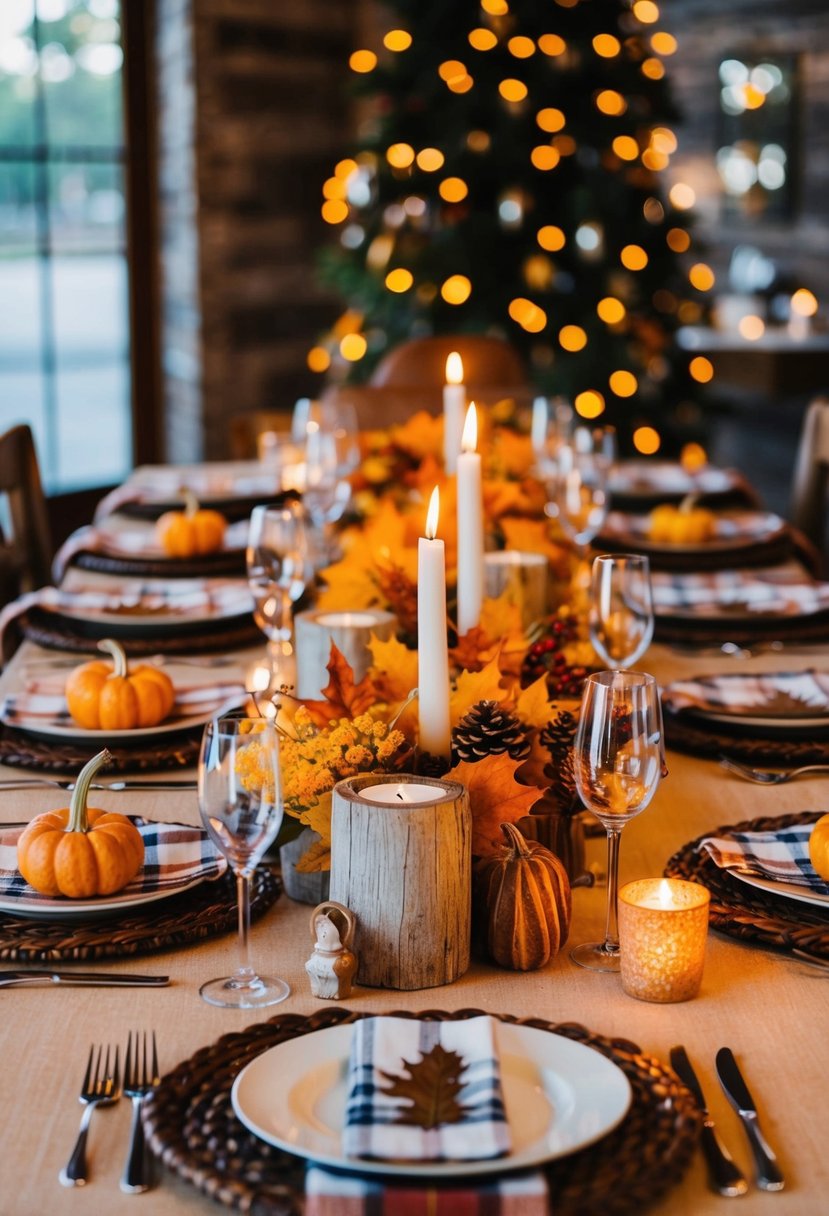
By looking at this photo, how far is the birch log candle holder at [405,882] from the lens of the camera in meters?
0.97

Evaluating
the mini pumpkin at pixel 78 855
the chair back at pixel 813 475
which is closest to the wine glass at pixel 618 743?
the mini pumpkin at pixel 78 855

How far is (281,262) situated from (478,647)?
392cm

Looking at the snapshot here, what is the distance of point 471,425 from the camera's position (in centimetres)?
134

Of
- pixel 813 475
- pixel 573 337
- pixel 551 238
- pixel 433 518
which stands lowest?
pixel 813 475

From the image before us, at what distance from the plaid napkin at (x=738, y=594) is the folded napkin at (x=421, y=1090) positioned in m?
1.19

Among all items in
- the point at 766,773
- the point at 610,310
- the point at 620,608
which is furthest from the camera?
the point at 610,310

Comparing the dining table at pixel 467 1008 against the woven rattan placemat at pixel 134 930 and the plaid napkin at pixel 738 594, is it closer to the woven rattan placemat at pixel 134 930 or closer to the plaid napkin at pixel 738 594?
the woven rattan placemat at pixel 134 930

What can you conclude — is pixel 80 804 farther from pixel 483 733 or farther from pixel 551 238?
pixel 551 238

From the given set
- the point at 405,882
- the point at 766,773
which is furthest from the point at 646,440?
the point at 405,882

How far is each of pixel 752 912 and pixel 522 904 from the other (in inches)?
7.6

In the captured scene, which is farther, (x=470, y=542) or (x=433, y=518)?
(x=470, y=542)

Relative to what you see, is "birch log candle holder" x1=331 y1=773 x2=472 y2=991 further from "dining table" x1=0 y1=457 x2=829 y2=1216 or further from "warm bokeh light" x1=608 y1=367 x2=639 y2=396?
"warm bokeh light" x1=608 y1=367 x2=639 y2=396

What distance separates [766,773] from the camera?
143 cm

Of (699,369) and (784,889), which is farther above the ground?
(699,369)
